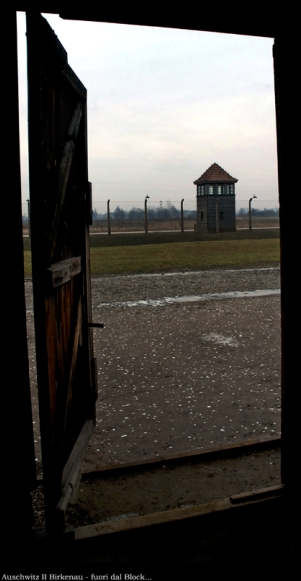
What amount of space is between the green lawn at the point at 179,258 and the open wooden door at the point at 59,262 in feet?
40.0

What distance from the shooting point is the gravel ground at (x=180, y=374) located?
4.42 metres

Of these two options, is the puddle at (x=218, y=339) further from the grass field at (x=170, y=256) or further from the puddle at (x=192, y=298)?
the grass field at (x=170, y=256)

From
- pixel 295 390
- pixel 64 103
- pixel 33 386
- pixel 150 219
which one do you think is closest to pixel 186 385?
pixel 33 386

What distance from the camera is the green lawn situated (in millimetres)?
17328

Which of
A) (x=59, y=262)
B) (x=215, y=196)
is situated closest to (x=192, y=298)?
(x=59, y=262)

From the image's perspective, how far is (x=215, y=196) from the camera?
49.1 meters

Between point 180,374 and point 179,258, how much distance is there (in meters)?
14.3

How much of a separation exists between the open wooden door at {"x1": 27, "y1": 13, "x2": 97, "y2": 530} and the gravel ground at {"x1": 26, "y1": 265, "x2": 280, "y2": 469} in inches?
27.0

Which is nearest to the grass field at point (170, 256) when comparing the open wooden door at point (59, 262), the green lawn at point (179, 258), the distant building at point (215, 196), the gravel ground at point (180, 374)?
the green lawn at point (179, 258)

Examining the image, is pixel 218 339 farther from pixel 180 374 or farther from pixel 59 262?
pixel 59 262

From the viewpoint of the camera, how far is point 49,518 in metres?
2.66

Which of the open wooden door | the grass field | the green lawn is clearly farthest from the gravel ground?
the grass field

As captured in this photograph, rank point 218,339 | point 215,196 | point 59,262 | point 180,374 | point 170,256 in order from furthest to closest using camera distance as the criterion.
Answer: point 215,196 < point 170,256 < point 218,339 < point 180,374 < point 59,262

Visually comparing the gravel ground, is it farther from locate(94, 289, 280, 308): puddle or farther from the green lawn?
the green lawn
